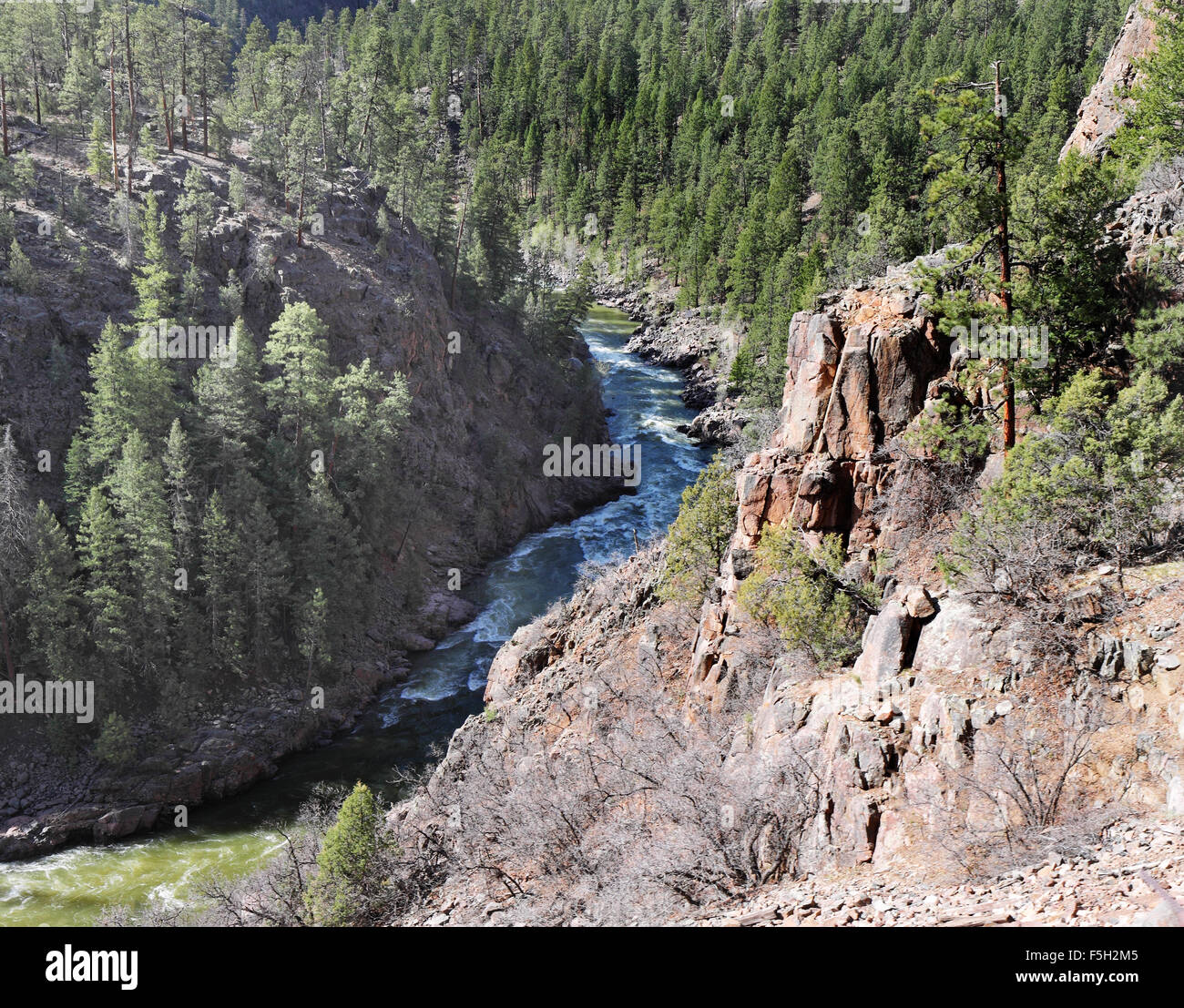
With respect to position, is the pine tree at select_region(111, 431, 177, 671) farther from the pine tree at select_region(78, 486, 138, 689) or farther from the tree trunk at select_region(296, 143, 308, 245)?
the tree trunk at select_region(296, 143, 308, 245)

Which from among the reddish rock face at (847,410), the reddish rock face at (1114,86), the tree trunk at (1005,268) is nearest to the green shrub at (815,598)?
the reddish rock face at (847,410)

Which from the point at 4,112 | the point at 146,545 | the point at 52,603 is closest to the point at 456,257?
the point at 4,112

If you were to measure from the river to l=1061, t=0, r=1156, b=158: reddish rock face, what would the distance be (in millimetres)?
19932

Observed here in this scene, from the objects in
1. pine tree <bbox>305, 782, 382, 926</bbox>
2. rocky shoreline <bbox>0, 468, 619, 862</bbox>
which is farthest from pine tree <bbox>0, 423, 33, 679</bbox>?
pine tree <bbox>305, 782, 382, 926</bbox>

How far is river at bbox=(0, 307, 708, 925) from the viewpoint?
28.8 metres

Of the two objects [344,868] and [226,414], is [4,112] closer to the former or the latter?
[226,414]

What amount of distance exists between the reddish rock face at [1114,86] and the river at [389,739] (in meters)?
19.9

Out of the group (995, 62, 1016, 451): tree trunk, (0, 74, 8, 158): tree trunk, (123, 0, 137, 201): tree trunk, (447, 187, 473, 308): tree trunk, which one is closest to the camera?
(995, 62, 1016, 451): tree trunk

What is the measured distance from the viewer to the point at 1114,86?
26.6 m

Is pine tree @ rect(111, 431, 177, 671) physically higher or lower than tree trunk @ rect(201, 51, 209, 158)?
lower

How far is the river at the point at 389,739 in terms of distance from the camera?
94.5 ft

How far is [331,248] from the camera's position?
5444 centimetres

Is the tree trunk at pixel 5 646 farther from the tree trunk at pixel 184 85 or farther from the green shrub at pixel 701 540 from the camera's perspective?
the tree trunk at pixel 184 85

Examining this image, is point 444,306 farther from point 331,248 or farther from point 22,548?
point 22,548
